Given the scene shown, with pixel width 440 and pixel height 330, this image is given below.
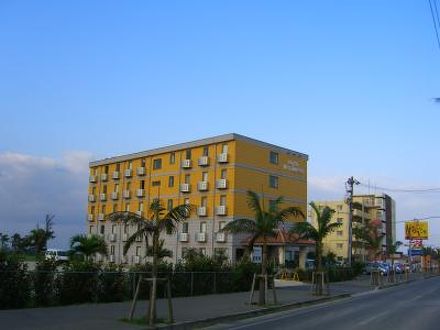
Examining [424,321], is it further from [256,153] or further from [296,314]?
[256,153]

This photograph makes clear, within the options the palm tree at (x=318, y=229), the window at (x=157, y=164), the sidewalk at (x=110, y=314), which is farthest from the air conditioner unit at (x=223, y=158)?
the sidewalk at (x=110, y=314)

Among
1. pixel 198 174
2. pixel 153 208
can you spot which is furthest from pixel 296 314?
pixel 198 174

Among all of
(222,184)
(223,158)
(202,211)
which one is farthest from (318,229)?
(202,211)

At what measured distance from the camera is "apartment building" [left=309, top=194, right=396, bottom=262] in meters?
125

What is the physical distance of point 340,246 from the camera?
130500mm

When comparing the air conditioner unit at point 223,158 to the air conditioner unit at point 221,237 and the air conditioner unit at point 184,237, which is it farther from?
the air conditioner unit at point 184,237

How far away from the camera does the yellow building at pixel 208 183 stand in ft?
226

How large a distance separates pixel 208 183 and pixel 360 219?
78034mm

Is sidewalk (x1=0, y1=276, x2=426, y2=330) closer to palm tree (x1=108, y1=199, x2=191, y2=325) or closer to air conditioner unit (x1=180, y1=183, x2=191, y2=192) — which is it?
palm tree (x1=108, y1=199, x2=191, y2=325)

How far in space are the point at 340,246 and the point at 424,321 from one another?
114 metres

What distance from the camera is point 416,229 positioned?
10262cm

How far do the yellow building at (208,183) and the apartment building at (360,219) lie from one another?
135ft

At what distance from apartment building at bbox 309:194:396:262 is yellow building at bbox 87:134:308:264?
4108 cm

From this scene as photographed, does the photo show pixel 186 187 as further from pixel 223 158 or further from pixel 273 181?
pixel 273 181
